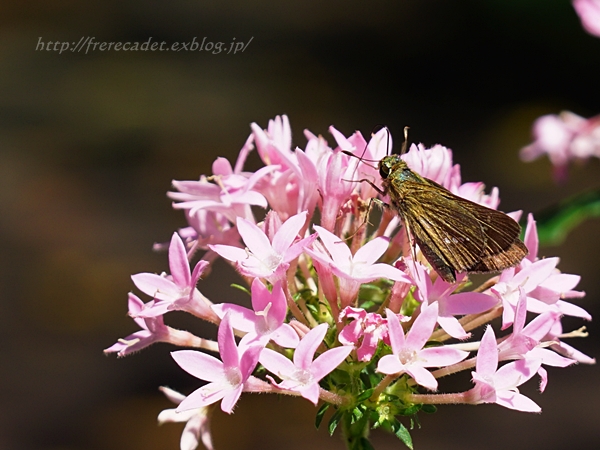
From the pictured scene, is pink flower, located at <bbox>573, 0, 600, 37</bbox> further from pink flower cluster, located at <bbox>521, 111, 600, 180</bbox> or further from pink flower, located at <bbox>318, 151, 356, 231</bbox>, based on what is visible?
pink flower, located at <bbox>318, 151, 356, 231</bbox>

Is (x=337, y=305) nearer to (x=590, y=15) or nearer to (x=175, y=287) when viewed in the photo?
(x=175, y=287)

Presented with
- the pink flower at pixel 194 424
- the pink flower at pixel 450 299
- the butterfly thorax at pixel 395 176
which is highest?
the butterfly thorax at pixel 395 176

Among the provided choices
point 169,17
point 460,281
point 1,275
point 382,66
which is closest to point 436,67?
point 382,66

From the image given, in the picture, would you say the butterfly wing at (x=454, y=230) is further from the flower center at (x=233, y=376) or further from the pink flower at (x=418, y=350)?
the flower center at (x=233, y=376)

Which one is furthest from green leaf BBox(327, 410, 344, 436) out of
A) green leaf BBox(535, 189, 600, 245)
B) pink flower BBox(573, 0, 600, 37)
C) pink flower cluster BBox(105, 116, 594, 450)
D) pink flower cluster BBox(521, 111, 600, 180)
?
pink flower cluster BBox(521, 111, 600, 180)

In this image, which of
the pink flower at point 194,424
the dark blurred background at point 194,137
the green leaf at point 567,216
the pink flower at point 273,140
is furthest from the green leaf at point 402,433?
the dark blurred background at point 194,137

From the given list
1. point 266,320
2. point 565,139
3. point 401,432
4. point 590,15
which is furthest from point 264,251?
point 565,139
